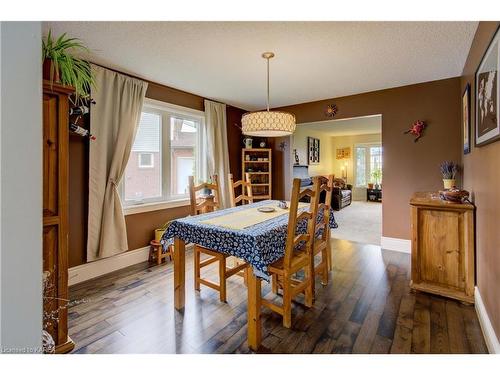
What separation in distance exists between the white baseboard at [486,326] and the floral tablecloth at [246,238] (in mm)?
1338

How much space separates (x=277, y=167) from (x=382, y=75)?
7.82ft

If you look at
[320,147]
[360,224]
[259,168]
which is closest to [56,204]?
[259,168]

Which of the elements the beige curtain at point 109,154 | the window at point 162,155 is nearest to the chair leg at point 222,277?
the beige curtain at point 109,154

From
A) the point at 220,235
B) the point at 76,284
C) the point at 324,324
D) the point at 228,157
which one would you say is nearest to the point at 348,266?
the point at 324,324

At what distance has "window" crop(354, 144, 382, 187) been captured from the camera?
850 cm

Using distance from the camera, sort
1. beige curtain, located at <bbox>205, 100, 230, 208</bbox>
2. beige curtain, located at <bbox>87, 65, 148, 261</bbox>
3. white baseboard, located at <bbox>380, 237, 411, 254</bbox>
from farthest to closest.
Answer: beige curtain, located at <bbox>205, 100, 230, 208</bbox> < white baseboard, located at <bbox>380, 237, 411, 254</bbox> < beige curtain, located at <bbox>87, 65, 148, 261</bbox>

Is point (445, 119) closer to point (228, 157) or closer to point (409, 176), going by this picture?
point (409, 176)

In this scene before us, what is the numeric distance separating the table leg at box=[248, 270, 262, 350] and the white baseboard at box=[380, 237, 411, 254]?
9.12ft

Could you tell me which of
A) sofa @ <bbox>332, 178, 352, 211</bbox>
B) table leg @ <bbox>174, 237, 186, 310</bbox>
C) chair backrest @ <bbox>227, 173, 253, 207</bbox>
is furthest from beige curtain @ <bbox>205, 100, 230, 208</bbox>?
sofa @ <bbox>332, 178, 352, 211</bbox>

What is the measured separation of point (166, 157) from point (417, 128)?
11.2 ft

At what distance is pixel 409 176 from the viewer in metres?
3.56

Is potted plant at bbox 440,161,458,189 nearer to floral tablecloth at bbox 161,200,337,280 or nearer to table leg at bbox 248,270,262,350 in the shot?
Result: floral tablecloth at bbox 161,200,337,280

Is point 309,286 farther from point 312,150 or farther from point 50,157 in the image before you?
point 312,150

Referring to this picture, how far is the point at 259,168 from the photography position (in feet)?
16.3
